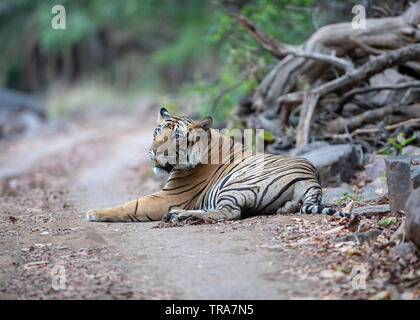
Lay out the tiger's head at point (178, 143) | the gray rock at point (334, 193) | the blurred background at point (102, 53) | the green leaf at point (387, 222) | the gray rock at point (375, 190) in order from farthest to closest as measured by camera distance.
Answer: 1. the blurred background at point (102, 53)
2. the gray rock at point (334, 193)
3. the gray rock at point (375, 190)
4. the tiger's head at point (178, 143)
5. the green leaf at point (387, 222)

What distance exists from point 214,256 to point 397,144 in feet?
15.6

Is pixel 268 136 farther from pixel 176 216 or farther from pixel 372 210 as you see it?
pixel 372 210

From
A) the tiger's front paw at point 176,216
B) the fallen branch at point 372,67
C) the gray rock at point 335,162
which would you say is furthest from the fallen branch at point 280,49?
the tiger's front paw at point 176,216

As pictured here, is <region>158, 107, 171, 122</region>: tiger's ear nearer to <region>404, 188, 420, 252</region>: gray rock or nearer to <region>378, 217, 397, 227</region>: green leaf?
<region>378, 217, 397, 227</region>: green leaf

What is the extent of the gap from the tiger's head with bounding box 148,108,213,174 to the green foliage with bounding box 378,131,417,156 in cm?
331

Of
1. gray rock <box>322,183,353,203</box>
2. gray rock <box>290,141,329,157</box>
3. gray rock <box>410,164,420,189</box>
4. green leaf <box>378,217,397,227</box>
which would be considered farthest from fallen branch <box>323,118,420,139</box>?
green leaf <box>378,217,397,227</box>

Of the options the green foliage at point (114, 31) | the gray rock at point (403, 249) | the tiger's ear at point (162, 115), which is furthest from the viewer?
the green foliage at point (114, 31)

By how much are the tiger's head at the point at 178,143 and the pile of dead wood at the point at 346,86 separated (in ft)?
9.82

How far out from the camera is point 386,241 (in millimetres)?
4730

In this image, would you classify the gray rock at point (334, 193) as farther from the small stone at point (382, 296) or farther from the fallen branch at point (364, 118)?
the small stone at point (382, 296)

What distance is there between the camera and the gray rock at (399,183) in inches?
211

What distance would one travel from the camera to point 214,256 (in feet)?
15.4

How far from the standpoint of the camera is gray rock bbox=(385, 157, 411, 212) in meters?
5.37

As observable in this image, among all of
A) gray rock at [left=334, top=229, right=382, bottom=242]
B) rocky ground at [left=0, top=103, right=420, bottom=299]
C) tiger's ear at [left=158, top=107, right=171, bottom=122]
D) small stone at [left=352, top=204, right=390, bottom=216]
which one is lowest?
rocky ground at [left=0, top=103, right=420, bottom=299]
